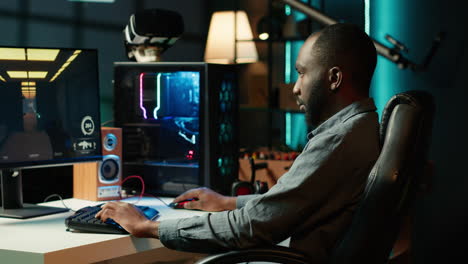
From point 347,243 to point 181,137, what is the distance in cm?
119

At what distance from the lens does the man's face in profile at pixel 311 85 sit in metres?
1.69

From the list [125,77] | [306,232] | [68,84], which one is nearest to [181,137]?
[125,77]

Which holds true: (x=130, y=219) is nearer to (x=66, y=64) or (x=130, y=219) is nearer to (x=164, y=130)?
(x=66, y=64)

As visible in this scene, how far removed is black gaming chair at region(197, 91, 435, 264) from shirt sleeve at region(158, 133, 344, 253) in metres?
0.11

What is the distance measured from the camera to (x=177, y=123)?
102 inches

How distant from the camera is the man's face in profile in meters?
1.69

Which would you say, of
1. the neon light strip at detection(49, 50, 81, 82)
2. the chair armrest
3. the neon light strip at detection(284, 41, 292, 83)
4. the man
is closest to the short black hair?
the man

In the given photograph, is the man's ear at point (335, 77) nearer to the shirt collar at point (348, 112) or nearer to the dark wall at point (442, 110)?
the shirt collar at point (348, 112)

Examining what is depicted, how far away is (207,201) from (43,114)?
0.64m

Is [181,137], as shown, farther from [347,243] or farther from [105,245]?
[347,243]

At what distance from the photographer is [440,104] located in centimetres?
400

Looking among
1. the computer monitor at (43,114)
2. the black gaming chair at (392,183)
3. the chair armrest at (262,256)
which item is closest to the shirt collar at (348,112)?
the black gaming chair at (392,183)

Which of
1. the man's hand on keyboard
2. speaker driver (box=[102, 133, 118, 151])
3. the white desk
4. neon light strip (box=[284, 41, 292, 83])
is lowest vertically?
the white desk

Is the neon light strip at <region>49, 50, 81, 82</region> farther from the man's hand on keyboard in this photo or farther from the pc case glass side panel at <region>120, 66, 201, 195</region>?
the man's hand on keyboard
